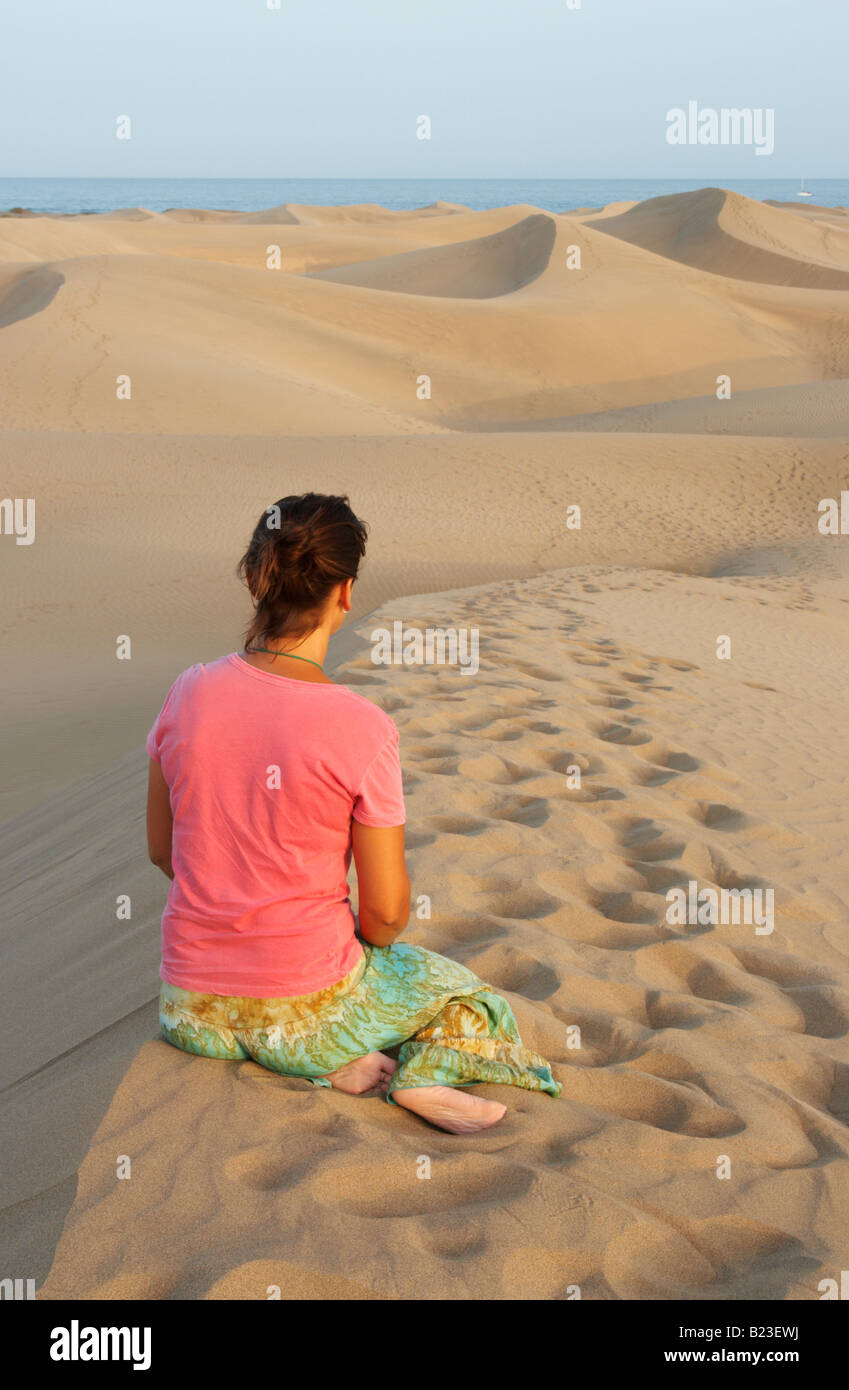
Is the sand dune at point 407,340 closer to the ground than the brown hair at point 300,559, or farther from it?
farther from it

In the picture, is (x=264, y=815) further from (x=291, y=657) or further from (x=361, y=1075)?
(x=361, y=1075)

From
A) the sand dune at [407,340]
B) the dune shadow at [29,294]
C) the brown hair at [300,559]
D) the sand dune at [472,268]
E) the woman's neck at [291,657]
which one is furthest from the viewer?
the sand dune at [472,268]

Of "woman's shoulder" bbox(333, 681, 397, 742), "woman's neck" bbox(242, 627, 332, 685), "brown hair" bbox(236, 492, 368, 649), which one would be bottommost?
"woman's shoulder" bbox(333, 681, 397, 742)

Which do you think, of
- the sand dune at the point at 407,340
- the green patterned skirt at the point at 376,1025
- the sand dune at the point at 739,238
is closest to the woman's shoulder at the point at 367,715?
the green patterned skirt at the point at 376,1025

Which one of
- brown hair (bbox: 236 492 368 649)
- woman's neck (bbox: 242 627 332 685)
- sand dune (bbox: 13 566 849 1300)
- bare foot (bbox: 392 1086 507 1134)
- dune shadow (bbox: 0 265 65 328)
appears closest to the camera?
sand dune (bbox: 13 566 849 1300)

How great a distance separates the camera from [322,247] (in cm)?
4603

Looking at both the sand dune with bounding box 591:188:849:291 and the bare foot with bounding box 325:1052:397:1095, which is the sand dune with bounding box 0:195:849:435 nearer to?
the sand dune with bounding box 591:188:849:291

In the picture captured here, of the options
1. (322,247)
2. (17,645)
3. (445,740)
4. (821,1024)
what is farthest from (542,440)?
(322,247)

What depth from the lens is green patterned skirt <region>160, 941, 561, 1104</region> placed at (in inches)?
101

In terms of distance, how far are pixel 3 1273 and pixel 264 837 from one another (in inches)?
36.9

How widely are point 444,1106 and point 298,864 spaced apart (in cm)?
63

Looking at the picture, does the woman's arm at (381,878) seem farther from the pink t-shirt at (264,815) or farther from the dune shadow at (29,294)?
the dune shadow at (29,294)

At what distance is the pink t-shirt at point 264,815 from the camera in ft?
7.82

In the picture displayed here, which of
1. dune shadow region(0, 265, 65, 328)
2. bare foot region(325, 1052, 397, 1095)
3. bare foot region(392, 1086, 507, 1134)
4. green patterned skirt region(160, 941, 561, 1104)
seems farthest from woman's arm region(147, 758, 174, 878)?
dune shadow region(0, 265, 65, 328)
